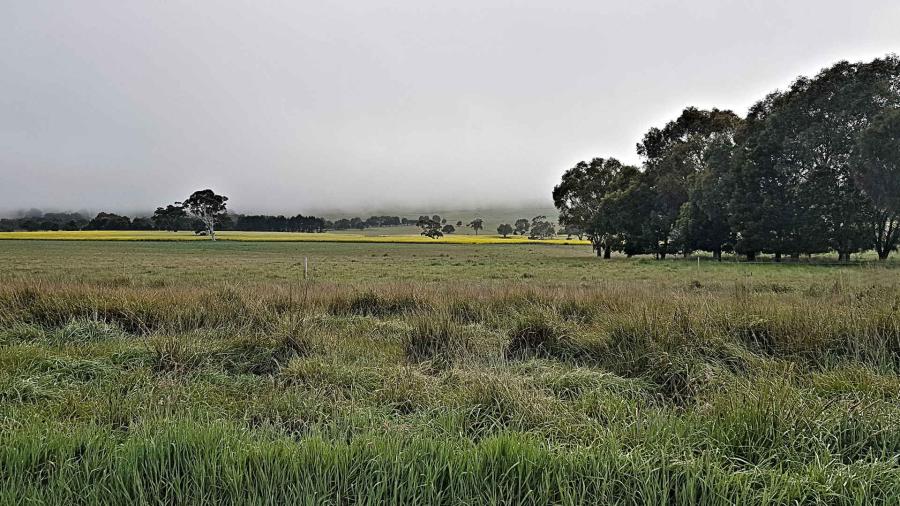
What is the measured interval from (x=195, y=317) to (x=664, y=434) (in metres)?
7.82

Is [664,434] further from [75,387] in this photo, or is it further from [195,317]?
[195,317]

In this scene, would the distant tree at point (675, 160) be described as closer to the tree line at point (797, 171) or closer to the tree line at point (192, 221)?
the tree line at point (797, 171)

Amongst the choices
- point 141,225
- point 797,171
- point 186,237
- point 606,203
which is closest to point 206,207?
point 186,237

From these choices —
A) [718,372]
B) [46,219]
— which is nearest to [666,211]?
[718,372]

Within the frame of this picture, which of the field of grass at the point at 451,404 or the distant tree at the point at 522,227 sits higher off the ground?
the distant tree at the point at 522,227

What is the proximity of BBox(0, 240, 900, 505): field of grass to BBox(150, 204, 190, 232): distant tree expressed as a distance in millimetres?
132067

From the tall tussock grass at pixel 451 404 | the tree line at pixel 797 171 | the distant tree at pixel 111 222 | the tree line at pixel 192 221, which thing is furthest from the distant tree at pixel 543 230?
the tall tussock grass at pixel 451 404

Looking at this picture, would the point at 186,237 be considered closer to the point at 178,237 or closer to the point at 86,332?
the point at 178,237

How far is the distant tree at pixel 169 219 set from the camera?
12369 centimetres

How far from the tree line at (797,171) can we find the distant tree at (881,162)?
5 centimetres

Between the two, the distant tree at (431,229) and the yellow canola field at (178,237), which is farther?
the distant tree at (431,229)

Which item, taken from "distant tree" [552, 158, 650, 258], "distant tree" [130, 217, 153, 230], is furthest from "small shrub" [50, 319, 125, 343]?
"distant tree" [130, 217, 153, 230]

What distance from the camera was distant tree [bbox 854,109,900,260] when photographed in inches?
1151

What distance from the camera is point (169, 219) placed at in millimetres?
129250
